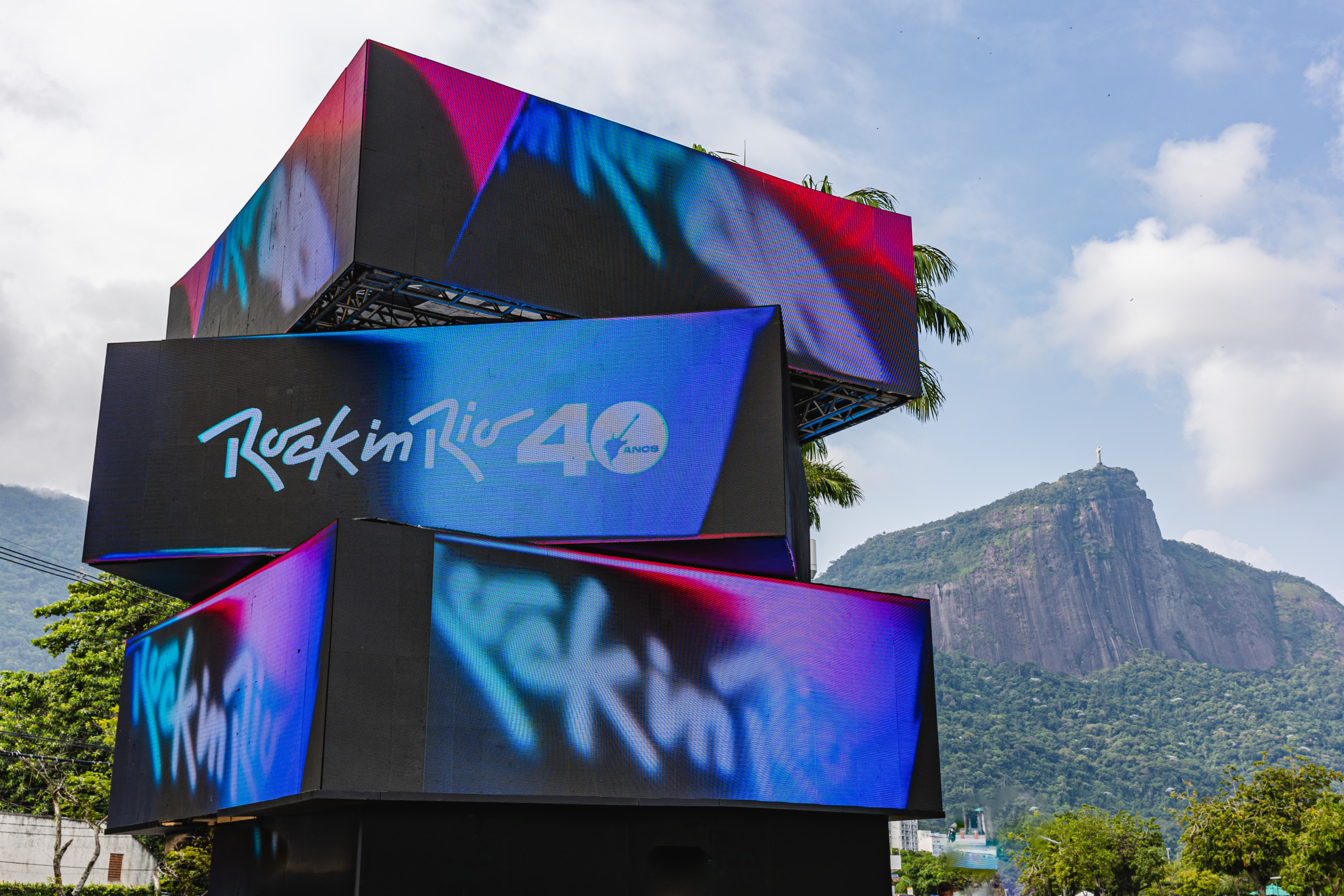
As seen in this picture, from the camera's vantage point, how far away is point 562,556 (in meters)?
15.6

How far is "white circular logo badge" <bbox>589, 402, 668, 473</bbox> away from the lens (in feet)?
56.2

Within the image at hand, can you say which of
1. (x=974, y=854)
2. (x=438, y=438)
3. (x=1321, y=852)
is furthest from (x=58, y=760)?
(x=974, y=854)

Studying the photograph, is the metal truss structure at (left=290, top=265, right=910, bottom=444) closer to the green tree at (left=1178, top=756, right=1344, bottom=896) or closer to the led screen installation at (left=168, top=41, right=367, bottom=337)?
the led screen installation at (left=168, top=41, right=367, bottom=337)

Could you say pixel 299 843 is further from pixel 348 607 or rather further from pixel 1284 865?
pixel 1284 865

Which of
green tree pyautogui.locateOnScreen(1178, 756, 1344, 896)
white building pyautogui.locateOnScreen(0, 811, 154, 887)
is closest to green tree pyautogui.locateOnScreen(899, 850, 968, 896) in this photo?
green tree pyautogui.locateOnScreen(1178, 756, 1344, 896)

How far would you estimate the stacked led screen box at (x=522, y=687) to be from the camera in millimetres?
13609

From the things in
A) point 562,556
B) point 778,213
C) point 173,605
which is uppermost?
point 778,213

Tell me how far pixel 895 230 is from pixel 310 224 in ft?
37.0

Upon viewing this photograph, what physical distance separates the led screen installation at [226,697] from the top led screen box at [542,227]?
5103mm

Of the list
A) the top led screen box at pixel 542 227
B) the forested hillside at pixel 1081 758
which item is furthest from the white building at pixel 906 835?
the top led screen box at pixel 542 227

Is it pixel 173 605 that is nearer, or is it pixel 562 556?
pixel 562 556

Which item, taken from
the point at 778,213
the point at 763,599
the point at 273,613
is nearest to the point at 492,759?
the point at 273,613

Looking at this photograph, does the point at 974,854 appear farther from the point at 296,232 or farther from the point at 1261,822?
the point at 296,232

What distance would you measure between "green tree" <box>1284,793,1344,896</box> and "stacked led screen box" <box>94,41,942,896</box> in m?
26.0
